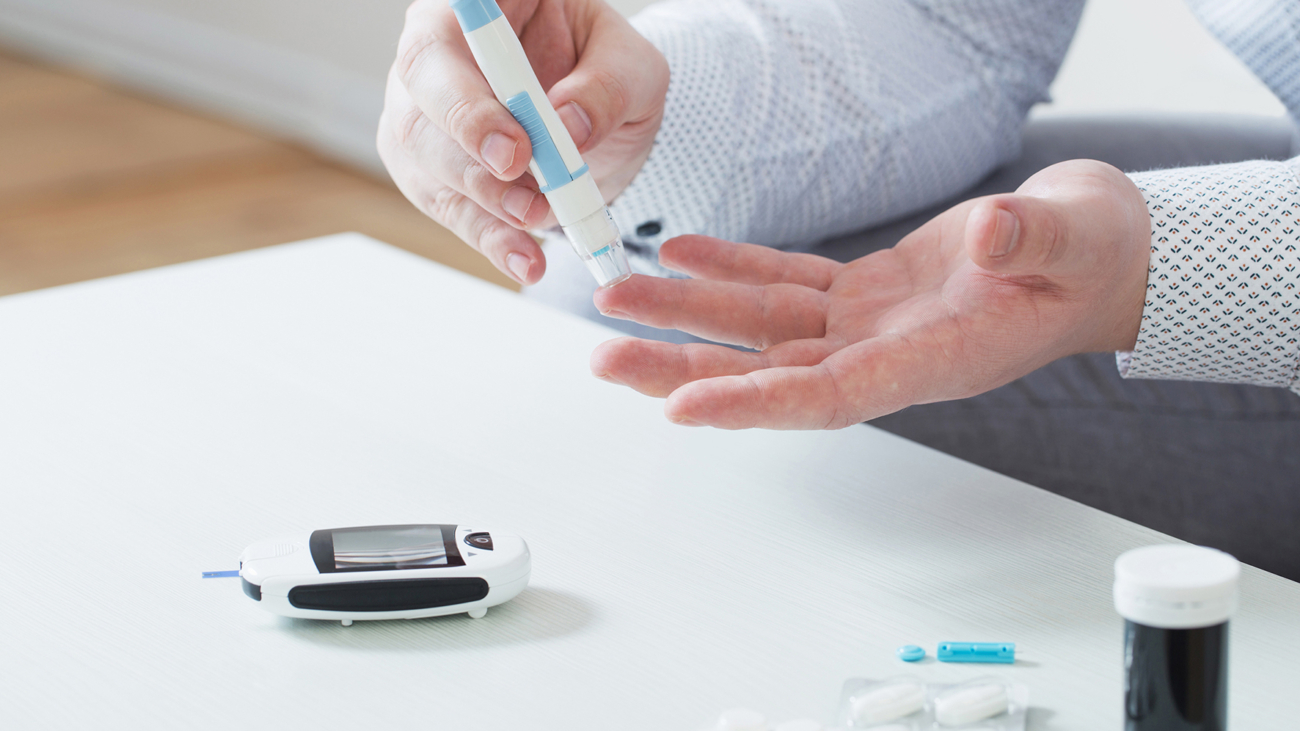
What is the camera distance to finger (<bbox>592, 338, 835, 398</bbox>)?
20.6 inches

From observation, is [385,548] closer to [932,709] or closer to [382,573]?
[382,573]

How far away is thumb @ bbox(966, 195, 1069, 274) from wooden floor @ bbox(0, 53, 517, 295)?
1.69 m

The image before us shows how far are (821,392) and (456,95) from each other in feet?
0.84

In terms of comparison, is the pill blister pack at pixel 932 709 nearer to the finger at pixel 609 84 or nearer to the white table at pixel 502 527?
the white table at pixel 502 527

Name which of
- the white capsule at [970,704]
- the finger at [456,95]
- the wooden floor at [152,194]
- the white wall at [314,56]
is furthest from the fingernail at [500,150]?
the wooden floor at [152,194]

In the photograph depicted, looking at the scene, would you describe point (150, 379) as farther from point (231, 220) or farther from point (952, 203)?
point (231, 220)

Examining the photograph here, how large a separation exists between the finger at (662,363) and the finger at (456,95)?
130 mm

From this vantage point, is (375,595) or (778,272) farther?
(778,272)

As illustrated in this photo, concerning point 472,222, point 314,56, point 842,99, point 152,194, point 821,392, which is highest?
point 314,56

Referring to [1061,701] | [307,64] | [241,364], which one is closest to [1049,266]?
[1061,701]

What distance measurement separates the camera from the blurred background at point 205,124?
214 cm

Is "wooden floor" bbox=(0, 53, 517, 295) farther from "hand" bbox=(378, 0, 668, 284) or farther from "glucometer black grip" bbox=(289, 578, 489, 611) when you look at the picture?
"glucometer black grip" bbox=(289, 578, 489, 611)

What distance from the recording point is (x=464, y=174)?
0.66m

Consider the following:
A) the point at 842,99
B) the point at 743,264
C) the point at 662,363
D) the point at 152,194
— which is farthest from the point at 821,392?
the point at 152,194
